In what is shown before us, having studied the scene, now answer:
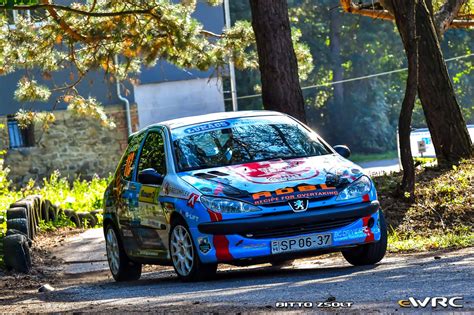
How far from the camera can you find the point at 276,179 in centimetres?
1152

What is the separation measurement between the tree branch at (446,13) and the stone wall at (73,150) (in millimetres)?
17878

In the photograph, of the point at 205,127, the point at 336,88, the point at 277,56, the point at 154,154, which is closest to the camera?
the point at 205,127

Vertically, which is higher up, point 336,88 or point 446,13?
point 446,13

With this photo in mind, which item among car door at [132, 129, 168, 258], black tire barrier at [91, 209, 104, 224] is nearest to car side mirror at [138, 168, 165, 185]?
car door at [132, 129, 168, 258]

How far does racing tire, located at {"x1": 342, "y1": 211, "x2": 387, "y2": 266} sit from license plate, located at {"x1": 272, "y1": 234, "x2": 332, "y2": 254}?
28.7 inches

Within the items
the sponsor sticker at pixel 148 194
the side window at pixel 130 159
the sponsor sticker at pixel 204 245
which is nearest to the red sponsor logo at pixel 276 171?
the sponsor sticker at pixel 204 245

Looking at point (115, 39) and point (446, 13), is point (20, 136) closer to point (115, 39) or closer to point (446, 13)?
point (115, 39)

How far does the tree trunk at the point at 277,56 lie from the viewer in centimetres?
1764

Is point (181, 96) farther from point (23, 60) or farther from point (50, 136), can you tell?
point (23, 60)

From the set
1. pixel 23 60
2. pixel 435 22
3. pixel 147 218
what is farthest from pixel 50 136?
pixel 147 218

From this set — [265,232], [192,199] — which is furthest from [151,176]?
[265,232]

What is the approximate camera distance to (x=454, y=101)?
1948cm

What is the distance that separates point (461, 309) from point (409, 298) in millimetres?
837

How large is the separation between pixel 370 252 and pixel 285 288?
6.93 ft
